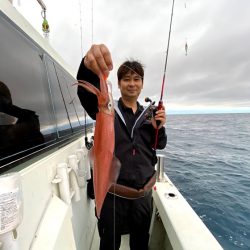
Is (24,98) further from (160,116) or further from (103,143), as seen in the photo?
(160,116)

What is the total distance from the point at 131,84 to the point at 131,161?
0.74 m

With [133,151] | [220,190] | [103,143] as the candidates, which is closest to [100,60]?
[103,143]

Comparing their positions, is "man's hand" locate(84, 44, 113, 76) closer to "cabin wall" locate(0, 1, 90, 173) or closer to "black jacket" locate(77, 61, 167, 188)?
"cabin wall" locate(0, 1, 90, 173)

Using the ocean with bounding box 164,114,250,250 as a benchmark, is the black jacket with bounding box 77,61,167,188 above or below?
above

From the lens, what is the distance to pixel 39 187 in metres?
1.24

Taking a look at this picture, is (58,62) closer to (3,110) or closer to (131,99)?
(131,99)

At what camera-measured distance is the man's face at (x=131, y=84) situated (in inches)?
76.7

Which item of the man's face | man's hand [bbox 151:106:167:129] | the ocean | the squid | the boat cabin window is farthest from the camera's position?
the ocean

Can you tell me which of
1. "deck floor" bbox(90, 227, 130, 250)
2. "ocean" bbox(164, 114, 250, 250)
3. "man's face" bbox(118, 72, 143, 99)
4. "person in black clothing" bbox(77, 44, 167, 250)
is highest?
"man's face" bbox(118, 72, 143, 99)

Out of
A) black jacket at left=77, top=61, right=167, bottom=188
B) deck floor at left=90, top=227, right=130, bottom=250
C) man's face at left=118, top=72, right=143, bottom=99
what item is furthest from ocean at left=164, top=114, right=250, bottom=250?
man's face at left=118, top=72, right=143, bottom=99

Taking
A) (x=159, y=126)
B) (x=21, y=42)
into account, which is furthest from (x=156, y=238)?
(x=21, y=42)

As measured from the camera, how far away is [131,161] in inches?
74.4

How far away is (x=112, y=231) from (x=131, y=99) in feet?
4.34

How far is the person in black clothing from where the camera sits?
1884mm
